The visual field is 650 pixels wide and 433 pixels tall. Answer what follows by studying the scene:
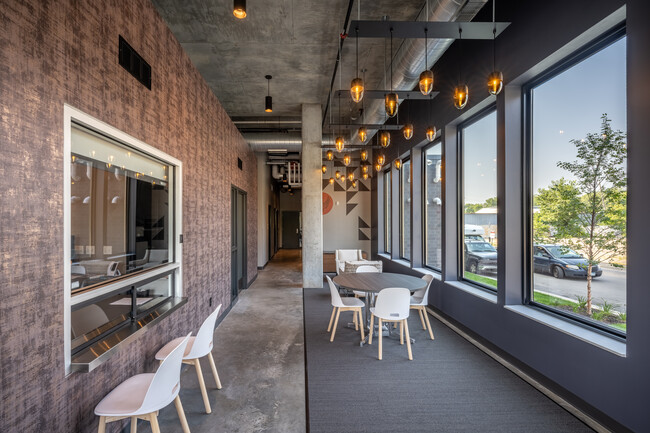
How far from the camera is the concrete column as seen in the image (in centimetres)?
708

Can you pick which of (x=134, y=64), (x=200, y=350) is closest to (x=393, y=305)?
(x=200, y=350)

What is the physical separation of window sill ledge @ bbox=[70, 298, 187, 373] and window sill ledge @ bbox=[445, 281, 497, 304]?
349cm

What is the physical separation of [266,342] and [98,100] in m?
3.20

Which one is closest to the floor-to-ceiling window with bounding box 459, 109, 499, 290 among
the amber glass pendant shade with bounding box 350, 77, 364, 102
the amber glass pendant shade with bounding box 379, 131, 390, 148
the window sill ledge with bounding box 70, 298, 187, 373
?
the amber glass pendant shade with bounding box 379, 131, 390, 148

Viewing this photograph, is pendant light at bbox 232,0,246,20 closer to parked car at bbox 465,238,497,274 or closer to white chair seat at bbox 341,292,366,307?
white chair seat at bbox 341,292,366,307

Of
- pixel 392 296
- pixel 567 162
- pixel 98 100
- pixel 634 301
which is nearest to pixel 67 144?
pixel 98 100

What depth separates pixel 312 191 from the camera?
7.08 meters

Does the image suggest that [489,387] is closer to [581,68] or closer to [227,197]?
[581,68]

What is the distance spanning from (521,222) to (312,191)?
4437 millimetres

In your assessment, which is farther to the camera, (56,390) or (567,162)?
(567,162)

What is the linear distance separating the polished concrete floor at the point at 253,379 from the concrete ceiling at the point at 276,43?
13.1 ft

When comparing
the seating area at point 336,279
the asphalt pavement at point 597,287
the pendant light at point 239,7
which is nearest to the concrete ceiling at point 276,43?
the seating area at point 336,279

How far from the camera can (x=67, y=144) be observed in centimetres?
174

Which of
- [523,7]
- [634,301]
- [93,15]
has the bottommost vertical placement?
[634,301]
